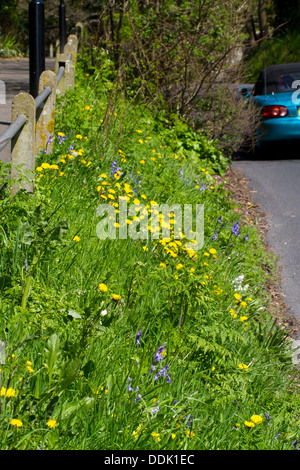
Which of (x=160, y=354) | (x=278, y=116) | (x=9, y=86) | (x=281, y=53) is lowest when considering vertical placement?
(x=160, y=354)

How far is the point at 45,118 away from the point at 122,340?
3.55m

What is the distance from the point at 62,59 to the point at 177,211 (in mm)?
4701

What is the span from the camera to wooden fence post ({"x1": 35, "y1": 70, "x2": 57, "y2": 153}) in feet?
20.4

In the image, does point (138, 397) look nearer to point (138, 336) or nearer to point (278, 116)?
point (138, 336)

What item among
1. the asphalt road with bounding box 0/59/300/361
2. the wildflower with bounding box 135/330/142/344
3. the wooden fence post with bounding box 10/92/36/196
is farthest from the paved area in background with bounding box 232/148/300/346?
the wooden fence post with bounding box 10/92/36/196

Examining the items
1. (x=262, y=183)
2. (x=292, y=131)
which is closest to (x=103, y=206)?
(x=262, y=183)

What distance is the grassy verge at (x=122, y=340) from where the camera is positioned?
270 centimetres

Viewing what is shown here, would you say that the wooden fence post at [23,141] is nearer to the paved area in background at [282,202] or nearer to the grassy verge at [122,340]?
the grassy verge at [122,340]

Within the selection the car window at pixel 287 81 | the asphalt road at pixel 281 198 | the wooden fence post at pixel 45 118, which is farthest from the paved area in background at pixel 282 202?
the wooden fence post at pixel 45 118

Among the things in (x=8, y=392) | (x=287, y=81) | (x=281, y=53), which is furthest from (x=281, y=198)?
(x=281, y=53)

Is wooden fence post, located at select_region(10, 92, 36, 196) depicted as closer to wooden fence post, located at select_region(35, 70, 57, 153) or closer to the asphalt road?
wooden fence post, located at select_region(35, 70, 57, 153)

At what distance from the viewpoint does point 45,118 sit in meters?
6.48
